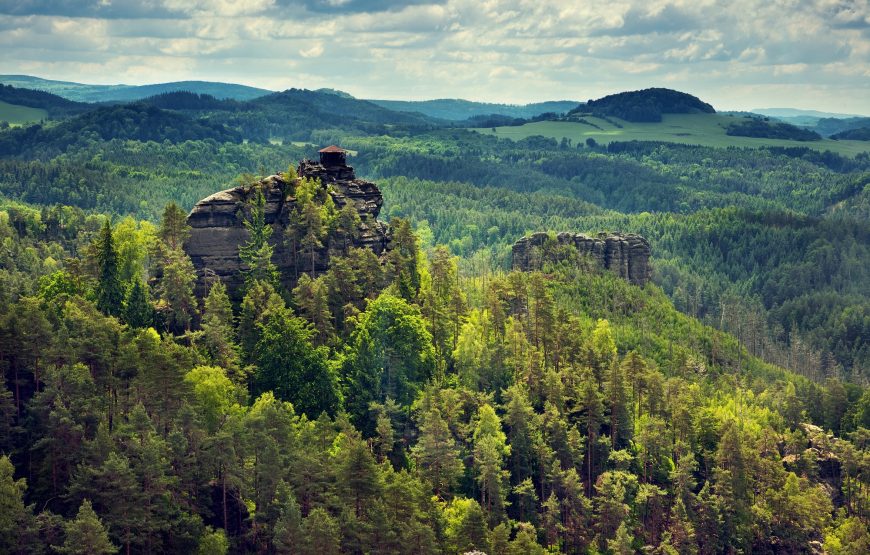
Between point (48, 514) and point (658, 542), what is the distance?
70909 millimetres

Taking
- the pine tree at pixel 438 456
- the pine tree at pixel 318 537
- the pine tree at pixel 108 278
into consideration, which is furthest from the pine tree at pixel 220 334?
the pine tree at pixel 318 537

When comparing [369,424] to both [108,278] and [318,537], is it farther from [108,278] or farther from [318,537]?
[108,278]

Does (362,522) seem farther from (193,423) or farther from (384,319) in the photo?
(384,319)

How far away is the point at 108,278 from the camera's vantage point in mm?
141125

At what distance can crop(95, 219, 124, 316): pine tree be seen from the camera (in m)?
138

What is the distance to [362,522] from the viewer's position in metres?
108

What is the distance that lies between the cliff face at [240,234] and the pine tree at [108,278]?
31.8ft

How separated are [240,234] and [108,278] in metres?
17.1

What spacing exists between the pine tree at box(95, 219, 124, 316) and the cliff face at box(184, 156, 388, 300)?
31.8 feet

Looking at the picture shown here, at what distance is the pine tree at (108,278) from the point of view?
138 m

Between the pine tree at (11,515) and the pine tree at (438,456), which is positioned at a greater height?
the pine tree at (11,515)

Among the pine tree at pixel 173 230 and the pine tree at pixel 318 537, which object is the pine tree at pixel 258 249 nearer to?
the pine tree at pixel 173 230

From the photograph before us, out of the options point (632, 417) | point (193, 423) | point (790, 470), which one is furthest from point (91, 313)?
point (790, 470)

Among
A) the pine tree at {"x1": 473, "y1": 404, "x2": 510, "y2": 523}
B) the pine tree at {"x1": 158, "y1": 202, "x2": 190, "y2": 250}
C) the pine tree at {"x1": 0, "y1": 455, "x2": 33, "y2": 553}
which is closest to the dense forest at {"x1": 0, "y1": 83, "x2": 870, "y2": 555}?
the pine tree at {"x1": 0, "y1": 455, "x2": 33, "y2": 553}
